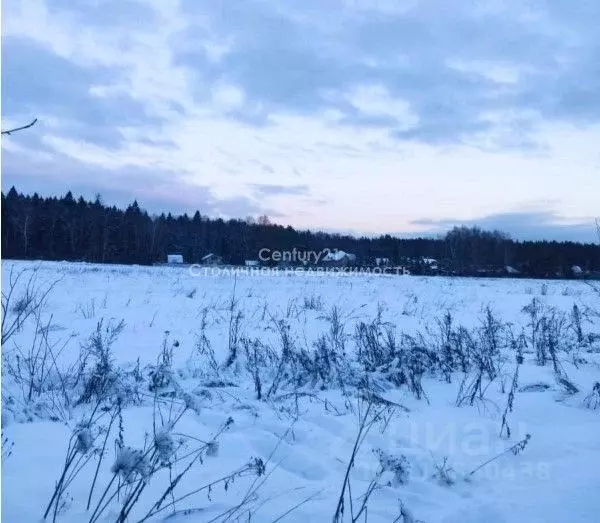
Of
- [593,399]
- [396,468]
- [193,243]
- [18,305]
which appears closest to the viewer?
[396,468]

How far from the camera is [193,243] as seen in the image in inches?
2677

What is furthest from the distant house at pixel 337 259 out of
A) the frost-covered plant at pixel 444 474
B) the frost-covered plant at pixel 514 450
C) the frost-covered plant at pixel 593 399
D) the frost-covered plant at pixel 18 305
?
the frost-covered plant at pixel 444 474

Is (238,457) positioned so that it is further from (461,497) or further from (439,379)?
(439,379)

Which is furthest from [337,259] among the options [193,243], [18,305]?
[18,305]

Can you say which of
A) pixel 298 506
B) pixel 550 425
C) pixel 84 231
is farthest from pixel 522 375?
pixel 84 231

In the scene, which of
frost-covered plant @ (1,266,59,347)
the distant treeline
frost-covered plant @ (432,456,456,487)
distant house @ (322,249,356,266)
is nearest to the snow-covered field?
frost-covered plant @ (432,456,456,487)

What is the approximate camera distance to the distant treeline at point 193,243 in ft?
172

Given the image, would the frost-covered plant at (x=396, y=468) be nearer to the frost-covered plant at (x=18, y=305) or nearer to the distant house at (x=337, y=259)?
the frost-covered plant at (x=18, y=305)

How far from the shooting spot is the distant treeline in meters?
52.4

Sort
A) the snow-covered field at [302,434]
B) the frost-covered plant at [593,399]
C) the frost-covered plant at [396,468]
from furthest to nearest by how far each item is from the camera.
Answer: the frost-covered plant at [593,399] < the frost-covered plant at [396,468] < the snow-covered field at [302,434]

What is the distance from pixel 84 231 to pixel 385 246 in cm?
4737

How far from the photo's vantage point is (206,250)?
67.4 m

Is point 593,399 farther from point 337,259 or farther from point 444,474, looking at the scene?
point 337,259

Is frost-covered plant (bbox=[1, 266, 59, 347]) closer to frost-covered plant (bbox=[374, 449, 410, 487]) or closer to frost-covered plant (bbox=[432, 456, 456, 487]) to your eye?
frost-covered plant (bbox=[374, 449, 410, 487])
